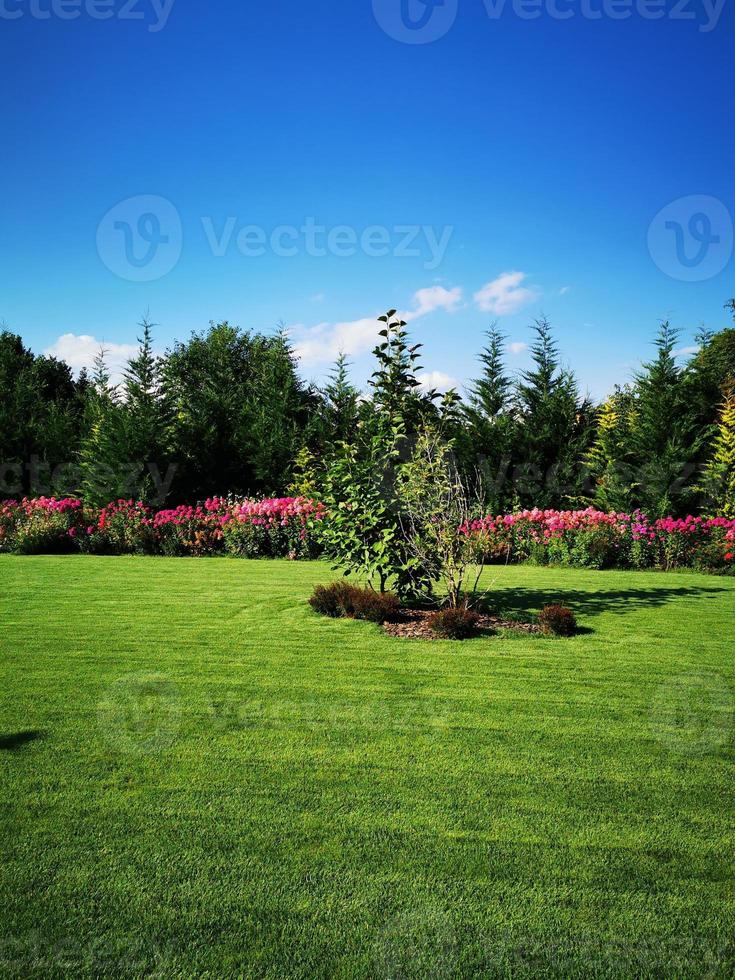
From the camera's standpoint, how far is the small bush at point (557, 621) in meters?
6.94

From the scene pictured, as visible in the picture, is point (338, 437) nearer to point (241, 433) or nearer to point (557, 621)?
point (241, 433)

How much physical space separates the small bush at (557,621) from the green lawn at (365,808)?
1.37ft

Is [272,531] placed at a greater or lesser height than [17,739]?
greater

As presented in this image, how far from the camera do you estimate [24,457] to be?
805 inches

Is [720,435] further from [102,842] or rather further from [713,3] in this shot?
[102,842]

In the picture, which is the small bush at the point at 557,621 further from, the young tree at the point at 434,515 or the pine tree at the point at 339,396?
the pine tree at the point at 339,396

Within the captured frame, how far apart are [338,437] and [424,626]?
34.4 feet

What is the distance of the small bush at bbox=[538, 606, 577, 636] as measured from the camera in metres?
6.94

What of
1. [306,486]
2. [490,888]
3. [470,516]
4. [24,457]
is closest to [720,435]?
[306,486]

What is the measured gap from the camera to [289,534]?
542 inches

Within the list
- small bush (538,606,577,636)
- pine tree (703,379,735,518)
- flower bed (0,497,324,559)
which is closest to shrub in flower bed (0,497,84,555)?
flower bed (0,497,324,559)

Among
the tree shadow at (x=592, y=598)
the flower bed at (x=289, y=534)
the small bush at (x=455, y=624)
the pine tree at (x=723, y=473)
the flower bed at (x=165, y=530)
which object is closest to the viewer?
the small bush at (x=455, y=624)

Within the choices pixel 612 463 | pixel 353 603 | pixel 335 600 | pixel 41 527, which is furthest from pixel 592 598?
pixel 41 527

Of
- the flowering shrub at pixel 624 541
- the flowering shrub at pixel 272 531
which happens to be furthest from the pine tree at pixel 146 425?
the flowering shrub at pixel 624 541
